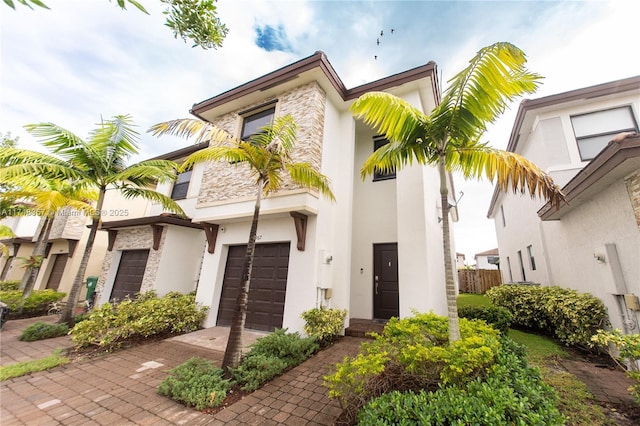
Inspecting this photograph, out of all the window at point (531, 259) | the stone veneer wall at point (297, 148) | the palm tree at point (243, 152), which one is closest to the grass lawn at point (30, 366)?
the palm tree at point (243, 152)

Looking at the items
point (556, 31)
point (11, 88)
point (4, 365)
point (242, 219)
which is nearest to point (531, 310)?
point (556, 31)

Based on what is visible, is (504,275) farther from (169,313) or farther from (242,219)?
(169,313)

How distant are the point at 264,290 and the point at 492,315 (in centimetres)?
644

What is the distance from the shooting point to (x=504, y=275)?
1756 cm

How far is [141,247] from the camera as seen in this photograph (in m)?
10.1

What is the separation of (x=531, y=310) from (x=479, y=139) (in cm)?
654

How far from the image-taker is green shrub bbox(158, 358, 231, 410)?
3449 mm

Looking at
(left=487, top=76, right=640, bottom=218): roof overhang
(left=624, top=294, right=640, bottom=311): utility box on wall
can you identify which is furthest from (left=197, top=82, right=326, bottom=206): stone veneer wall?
(left=487, top=76, right=640, bottom=218): roof overhang

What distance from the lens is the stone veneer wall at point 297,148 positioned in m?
7.21

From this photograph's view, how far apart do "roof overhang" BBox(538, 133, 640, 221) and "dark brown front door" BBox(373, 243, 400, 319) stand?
15.1 ft

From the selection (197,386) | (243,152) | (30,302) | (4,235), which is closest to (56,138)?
(243,152)

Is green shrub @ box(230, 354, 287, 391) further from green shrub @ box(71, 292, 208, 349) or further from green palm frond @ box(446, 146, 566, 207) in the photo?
green palm frond @ box(446, 146, 566, 207)

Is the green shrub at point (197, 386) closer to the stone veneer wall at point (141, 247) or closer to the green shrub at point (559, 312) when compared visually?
the stone veneer wall at point (141, 247)

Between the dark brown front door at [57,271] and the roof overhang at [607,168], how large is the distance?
71.1 ft
